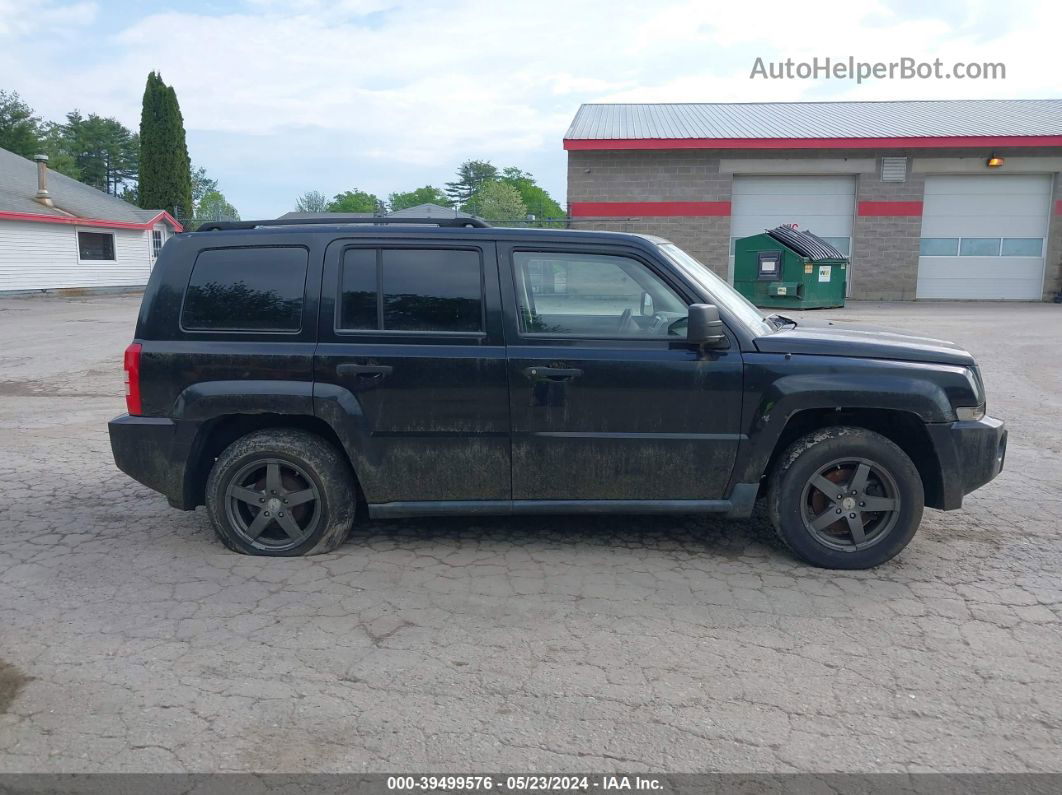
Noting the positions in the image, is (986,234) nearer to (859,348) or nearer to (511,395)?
(859,348)

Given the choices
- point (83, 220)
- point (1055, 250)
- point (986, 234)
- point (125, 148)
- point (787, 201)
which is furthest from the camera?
point (125, 148)

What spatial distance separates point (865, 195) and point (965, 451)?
883 inches

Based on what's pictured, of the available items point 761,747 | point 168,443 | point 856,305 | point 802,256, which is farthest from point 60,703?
point 856,305

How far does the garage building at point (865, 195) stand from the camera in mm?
23953

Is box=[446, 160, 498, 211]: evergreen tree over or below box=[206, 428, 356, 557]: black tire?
over

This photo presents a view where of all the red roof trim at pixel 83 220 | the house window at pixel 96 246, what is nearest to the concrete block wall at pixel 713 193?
the red roof trim at pixel 83 220

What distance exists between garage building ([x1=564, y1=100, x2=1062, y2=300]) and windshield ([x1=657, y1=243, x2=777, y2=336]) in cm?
1954

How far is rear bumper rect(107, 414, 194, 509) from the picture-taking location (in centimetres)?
453

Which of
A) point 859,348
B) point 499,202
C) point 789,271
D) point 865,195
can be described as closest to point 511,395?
point 859,348

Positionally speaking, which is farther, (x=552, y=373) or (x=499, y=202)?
(x=499, y=202)

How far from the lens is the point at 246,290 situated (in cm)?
455

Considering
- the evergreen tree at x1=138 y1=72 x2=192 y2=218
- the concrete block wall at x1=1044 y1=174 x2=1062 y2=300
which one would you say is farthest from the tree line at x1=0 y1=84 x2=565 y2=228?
the concrete block wall at x1=1044 y1=174 x2=1062 y2=300

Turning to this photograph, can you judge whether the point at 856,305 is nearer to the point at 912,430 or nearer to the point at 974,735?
the point at 912,430

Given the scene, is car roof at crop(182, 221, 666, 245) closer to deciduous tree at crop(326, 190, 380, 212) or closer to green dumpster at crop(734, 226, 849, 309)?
green dumpster at crop(734, 226, 849, 309)
